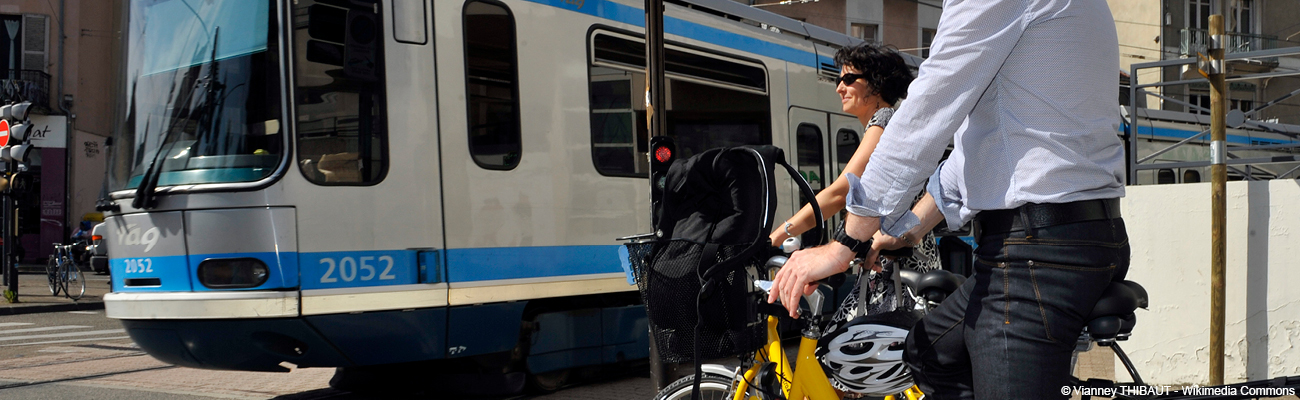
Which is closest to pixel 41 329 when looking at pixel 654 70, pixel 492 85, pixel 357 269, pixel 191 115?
pixel 191 115

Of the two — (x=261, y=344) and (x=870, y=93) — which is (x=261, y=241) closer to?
(x=261, y=344)

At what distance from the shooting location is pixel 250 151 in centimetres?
524

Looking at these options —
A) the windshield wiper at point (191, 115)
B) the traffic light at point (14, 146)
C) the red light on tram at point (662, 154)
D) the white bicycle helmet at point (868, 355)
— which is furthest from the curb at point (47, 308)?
the white bicycle helmet at point (868, 355)

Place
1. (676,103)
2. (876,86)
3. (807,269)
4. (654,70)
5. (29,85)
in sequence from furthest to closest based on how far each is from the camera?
(29,85), (676,103), (654,70), (876,86), (807,269)

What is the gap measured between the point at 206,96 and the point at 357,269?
3.88 ft

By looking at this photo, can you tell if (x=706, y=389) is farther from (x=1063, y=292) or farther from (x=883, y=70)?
(x=883, y=70)

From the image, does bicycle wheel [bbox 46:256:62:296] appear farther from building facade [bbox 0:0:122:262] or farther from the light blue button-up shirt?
the light blue button-up shirt

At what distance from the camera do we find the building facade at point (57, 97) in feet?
92.6

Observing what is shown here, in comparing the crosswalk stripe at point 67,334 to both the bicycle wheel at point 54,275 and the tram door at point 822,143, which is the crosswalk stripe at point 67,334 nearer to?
the bicycle wheel at point 54,275

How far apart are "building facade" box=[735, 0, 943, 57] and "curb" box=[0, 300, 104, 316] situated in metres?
18.6

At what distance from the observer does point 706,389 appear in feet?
8.77

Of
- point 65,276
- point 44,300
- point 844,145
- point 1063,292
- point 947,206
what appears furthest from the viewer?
point 65,276

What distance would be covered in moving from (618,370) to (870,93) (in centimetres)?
429

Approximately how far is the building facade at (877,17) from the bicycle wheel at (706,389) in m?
26.8
